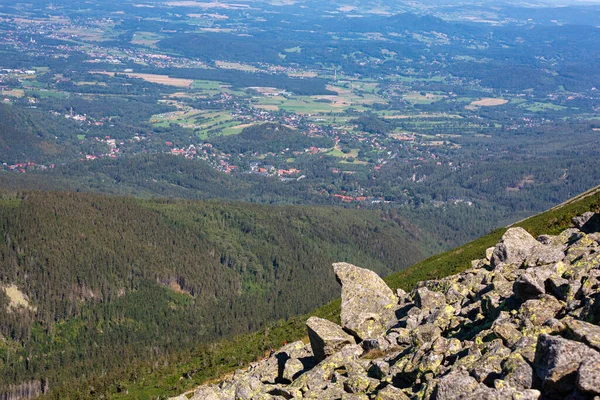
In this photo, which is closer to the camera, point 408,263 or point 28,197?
point 28,197

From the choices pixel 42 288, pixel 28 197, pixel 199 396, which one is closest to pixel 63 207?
pixel 28 197

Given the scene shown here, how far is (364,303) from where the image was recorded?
3619 cm

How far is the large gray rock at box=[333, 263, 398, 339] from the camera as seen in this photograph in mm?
33344

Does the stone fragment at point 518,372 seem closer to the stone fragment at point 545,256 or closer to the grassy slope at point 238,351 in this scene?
the stone fragment at point 545,256

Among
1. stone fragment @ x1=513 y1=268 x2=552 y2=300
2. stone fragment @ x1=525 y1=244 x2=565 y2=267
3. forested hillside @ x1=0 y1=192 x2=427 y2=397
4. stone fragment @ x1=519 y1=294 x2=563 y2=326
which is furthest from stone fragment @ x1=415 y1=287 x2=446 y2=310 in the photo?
forested hillside @ x1=0 y1=192 x2=427 y2=397

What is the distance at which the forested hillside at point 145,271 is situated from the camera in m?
116

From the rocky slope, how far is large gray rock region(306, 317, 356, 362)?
43mm

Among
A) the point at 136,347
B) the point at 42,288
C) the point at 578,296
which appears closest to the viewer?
the point at 578,296

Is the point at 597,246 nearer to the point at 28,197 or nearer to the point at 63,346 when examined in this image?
the point at 63,346

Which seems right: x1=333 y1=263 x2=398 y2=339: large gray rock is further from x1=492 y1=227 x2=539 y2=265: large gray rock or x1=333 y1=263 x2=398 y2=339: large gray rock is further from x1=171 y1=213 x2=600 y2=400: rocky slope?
x1=492 y1=227 x2=539 y2=265: large gray rock

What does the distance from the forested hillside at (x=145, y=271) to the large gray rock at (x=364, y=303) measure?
213 feet

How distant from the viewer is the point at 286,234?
583ft

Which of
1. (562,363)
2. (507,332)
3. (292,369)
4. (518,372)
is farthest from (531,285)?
(292,369)

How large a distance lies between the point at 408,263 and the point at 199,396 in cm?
14570
